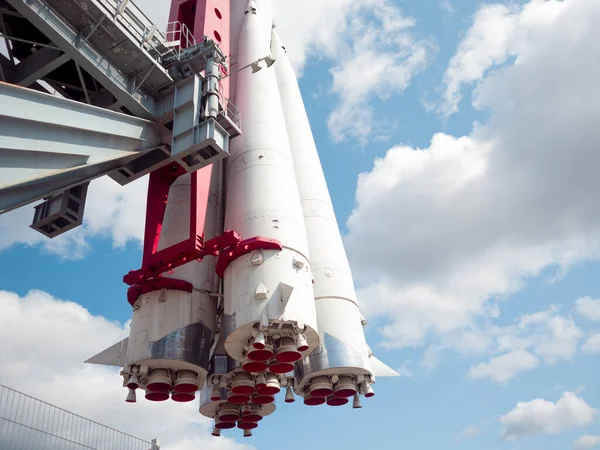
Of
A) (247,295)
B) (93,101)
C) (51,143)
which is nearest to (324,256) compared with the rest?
(247,295)

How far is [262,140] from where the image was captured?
1705cm

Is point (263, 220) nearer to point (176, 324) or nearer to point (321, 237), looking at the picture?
point (321, 237)

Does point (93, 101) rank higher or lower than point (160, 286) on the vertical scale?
higher

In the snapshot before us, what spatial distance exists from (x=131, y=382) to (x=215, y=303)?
9.45 feet

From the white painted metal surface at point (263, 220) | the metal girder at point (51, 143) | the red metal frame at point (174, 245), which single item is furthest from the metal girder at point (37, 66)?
the white painted metal surface at point (263, 220)

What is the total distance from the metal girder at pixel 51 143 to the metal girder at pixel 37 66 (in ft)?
6.34

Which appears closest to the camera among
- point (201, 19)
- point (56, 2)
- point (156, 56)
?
point (56, 2)

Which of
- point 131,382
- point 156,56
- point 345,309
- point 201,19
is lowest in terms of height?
point 131,382

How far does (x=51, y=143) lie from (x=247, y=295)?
5.29 m

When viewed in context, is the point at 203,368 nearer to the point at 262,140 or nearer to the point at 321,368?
the point at 321,368

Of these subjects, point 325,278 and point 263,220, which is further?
point 325,278

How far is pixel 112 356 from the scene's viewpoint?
16.8 metres

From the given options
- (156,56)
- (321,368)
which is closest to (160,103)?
(156,56)

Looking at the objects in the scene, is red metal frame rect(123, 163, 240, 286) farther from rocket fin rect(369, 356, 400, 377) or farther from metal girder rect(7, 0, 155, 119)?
rocket fin rect(369, 356, 400, 377)
